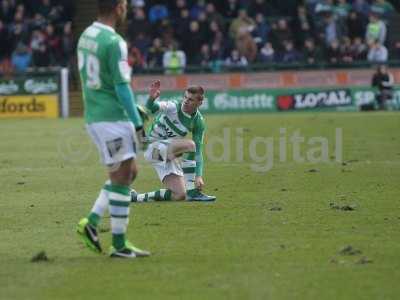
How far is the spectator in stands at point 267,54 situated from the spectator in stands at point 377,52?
2962 millimetres

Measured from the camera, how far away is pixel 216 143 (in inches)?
853

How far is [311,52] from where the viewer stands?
109 feet

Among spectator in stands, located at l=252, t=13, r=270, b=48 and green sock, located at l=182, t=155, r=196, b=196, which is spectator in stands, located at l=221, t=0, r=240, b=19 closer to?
spectator in stands, located at l=252, t=13, r=270, b=48

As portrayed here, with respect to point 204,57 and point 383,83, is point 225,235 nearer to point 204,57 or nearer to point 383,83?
point 383,83

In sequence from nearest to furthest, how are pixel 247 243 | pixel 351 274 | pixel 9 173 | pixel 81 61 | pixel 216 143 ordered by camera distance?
pixel 351 274
pixel 81 61
pixel 247 243
pixel 9 173
pixel 216 143

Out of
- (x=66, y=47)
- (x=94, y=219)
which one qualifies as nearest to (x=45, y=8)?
(x=66, y=47)

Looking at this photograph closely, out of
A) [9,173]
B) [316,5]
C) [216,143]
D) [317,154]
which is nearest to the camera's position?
[9,173]

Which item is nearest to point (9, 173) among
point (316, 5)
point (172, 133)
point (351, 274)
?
point (172, 133)

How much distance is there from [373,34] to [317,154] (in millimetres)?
14967

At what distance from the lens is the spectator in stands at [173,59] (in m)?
33.1

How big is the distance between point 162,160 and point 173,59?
20.7m

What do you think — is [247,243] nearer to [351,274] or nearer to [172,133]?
[351,274]

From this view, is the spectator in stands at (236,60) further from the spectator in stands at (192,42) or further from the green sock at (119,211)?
the green sock at (119,211)

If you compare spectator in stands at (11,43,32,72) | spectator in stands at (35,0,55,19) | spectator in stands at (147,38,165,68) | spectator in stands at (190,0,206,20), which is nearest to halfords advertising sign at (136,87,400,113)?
spectator in stands at (147,38,165,68)
